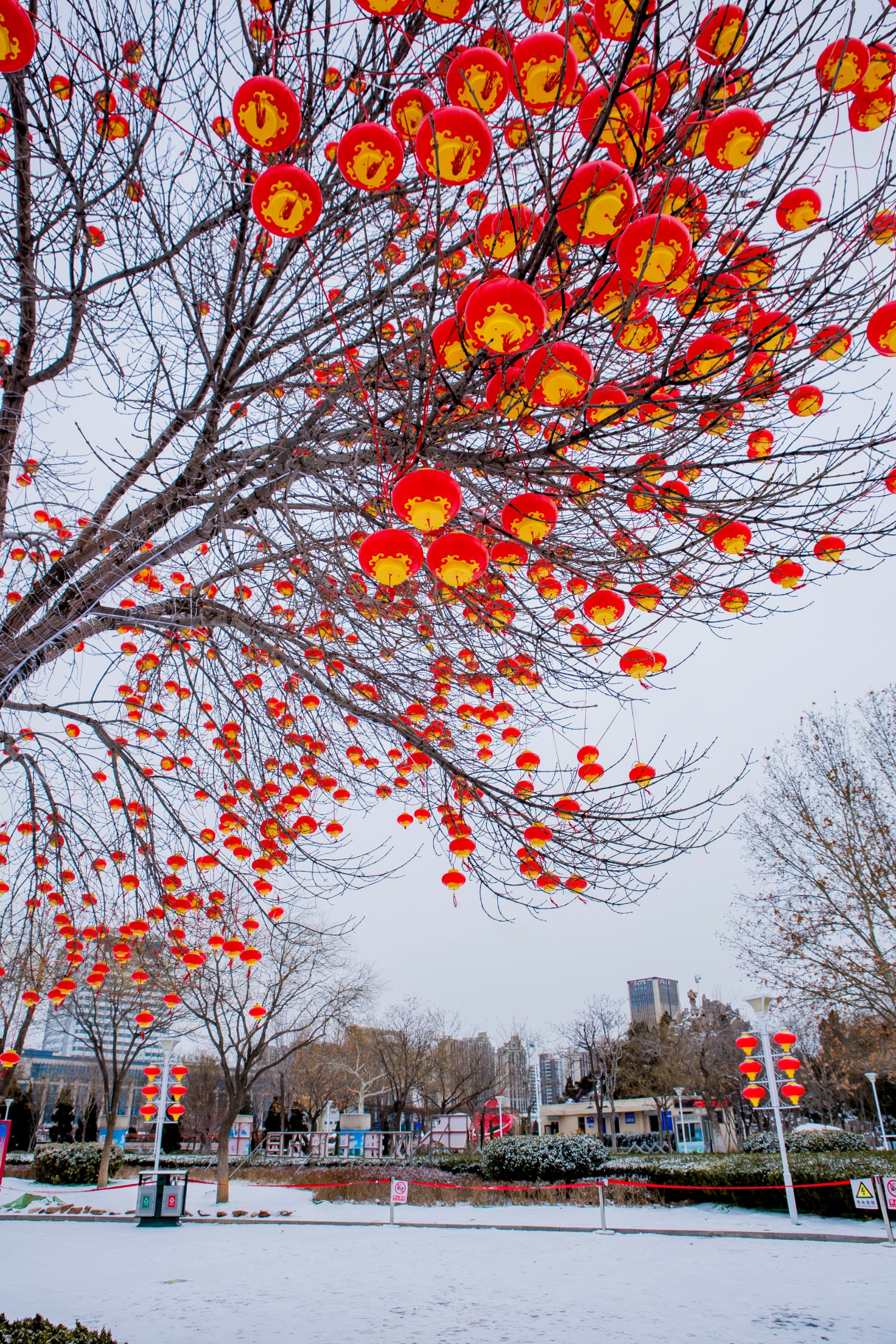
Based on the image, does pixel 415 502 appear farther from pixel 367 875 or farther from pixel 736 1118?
pixel 736 1118

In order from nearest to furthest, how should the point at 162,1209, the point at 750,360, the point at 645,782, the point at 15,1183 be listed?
the point at 750,360
the point at 645,782
the point at 162,1209
the point at 15,1183

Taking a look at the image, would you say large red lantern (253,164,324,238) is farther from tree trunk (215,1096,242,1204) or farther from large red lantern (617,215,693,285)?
tree trunk (215,1096,242,1204)

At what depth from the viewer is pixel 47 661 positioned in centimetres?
538

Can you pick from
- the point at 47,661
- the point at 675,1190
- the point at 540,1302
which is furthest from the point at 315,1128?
the point at 47,661

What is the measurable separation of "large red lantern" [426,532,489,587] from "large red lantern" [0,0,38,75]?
1.94 m

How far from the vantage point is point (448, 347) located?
265cm

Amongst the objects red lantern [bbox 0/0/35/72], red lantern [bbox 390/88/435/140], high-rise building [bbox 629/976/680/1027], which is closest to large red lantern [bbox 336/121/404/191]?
red lantern [bbox 390/88/435/140]

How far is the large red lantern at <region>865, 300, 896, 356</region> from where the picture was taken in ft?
7.96

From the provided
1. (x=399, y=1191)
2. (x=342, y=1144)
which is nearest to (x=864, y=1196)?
(x=399, y=1191)

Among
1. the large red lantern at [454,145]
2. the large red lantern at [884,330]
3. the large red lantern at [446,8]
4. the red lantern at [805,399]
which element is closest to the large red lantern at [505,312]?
the large red lantern at [454,145]

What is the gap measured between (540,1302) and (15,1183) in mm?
17278

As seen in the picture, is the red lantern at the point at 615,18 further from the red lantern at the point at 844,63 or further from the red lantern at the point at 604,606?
the red lantern at the point at 604,606

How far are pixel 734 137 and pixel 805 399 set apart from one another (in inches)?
47.9

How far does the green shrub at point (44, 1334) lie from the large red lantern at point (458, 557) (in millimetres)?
4514
